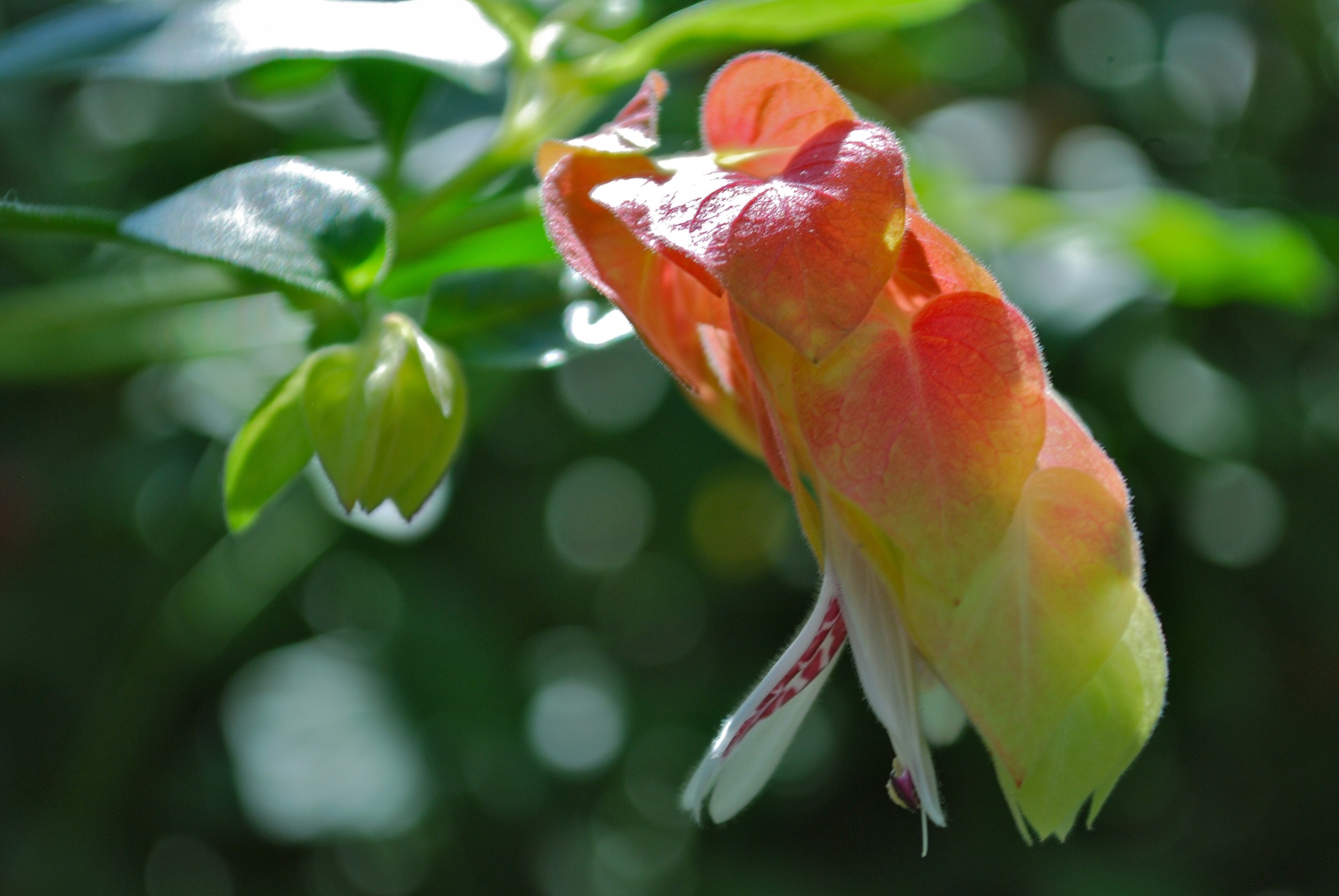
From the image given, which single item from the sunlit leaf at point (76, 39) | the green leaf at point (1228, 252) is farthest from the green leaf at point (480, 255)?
the green leaf at point (1228, 252)

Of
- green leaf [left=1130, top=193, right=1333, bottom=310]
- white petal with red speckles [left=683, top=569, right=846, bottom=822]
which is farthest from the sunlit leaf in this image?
green leaf [left=1130, top=193, right=1333, bottom=310]

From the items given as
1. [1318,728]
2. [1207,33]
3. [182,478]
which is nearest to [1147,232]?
[1207,33]

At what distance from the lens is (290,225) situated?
1.20 feet

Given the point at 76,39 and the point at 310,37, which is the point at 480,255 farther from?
the point at 76,39

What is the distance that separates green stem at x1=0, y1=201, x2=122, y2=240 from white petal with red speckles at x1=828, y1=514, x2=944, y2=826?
0.87 ft

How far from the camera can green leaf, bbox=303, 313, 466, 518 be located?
0.36 meters

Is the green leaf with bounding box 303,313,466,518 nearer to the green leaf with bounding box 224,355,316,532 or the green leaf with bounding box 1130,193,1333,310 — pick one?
the green leaf with bounding box 224,355,316,532

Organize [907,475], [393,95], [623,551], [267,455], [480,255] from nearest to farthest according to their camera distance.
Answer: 1. [907,475]
2. [267,455]
3. [480,255]
4. [393,95]
5. [623,551]

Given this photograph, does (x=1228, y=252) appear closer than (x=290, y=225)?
No

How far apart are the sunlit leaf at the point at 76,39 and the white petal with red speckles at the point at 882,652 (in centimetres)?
43

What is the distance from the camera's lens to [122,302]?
610mm

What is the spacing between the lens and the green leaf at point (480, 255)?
47 centimetres

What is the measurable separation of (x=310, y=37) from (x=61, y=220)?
0.12 metres

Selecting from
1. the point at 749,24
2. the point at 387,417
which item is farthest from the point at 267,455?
the point at 749,24
